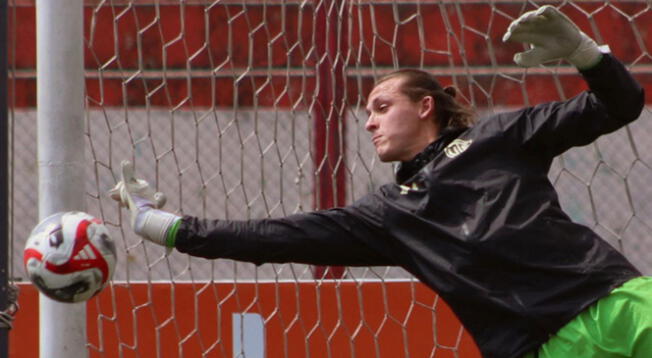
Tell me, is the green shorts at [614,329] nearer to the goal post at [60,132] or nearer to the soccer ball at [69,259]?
the soccer ball at [69,259]

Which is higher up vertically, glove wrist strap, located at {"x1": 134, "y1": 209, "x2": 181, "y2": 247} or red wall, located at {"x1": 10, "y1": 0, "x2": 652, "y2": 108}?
red wall, located at {"x1": 10, "y1": 0, "x2": 652, "y2": 108}

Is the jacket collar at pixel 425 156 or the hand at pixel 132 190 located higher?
the jacket collar at pixel 425 156

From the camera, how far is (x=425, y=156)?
2.94 metres

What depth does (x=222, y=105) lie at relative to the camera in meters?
4.35

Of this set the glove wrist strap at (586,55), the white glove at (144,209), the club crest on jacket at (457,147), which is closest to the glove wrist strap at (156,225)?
the white glove at (144,209)

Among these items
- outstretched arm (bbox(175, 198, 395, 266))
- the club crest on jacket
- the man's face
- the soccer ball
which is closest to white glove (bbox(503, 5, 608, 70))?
the club crest on jacket

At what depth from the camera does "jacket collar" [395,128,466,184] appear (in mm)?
2932

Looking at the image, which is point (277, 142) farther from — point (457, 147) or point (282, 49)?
point (457, 147)

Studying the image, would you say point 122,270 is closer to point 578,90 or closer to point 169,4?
point 169,4

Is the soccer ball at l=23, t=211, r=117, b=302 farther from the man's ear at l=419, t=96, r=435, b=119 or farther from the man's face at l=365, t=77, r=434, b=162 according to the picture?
the man's ear at l=419, t=96, r=435, b=119

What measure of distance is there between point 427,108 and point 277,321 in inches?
37.0

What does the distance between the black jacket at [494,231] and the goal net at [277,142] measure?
0.67 m

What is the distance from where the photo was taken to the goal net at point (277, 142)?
371 centimetres

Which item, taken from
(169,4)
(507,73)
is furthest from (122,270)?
(507,73)
